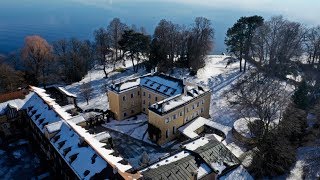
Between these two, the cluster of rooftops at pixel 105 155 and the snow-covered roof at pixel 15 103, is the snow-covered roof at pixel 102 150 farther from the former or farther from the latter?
the snow-covered roof at pixel 15 103

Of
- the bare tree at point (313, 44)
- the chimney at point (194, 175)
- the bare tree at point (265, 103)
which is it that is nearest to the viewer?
the chimney at point (194, 175)

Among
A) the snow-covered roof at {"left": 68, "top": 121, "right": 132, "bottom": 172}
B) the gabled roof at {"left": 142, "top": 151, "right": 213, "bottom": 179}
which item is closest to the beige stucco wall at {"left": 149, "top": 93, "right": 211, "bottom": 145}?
the gabled roof at {"left": 142, "top": 151, "right": 213, "bottom": 179}

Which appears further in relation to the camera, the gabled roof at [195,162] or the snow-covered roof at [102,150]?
the gabled roof at [195,162]

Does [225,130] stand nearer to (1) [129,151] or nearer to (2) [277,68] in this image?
(1) [129,151]

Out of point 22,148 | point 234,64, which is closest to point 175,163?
point 22,148

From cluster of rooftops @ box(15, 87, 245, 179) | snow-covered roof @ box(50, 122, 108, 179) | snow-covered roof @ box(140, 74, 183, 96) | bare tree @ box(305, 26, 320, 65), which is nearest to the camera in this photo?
snow-covered roof @ box(50, 122, 108, 179)

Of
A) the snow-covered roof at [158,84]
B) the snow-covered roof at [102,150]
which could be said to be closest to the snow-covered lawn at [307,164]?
the snow-covered roof at [158,84]

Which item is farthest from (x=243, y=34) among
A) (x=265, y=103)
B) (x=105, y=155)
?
(x=105, y=155)

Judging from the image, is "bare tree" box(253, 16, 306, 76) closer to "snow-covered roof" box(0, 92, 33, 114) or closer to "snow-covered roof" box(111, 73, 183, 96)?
"snow-covered roof" box(111, 73, 183, 96)
